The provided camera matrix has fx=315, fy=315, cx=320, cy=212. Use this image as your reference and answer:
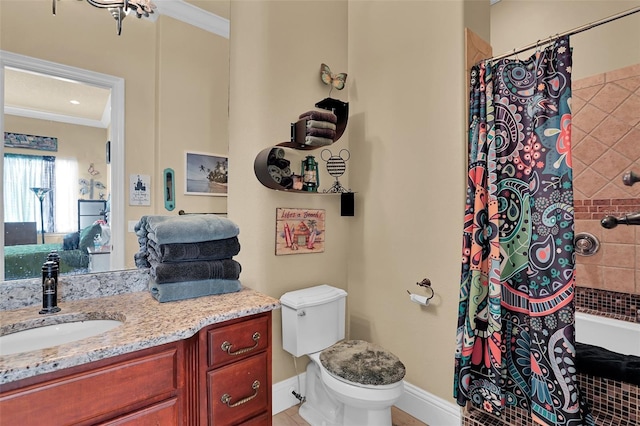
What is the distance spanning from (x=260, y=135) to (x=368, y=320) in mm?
1472

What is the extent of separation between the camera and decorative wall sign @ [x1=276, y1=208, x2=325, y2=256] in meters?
1.99

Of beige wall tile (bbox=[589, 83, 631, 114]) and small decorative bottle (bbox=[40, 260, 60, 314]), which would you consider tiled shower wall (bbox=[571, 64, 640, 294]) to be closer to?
beige wall tile (bbox=[589, 83, 631, 114])

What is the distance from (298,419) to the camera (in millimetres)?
1895

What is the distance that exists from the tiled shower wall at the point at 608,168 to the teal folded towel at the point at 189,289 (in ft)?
7.73

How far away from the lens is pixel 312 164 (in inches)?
80.4

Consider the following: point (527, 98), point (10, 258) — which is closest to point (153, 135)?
point (10, 258)

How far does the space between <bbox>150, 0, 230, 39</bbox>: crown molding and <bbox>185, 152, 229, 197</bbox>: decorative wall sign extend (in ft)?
2.27

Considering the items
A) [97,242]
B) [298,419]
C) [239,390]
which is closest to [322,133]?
[97,242]

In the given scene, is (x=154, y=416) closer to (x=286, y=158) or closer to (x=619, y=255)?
(x=286, y=158)

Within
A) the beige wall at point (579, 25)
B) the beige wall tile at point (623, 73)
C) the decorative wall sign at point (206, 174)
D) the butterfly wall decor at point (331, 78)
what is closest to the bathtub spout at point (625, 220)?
the beige wall tile at point (623, 73)

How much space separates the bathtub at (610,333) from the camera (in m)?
1.89

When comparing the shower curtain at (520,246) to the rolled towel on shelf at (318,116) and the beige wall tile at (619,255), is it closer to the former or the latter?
the rolled towel on shelf at (318,116)

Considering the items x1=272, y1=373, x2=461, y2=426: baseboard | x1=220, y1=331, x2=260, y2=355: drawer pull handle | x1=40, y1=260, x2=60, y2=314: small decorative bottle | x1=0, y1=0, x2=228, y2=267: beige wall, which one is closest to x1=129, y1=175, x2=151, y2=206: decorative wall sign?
x1=0, y1=0, x2=228, y2=267: beige wall

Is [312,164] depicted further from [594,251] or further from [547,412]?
[594,251]
